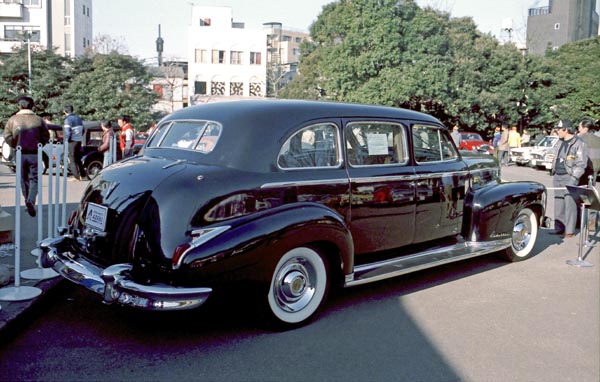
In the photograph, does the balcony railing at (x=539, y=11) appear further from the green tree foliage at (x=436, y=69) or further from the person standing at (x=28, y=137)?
the person standing at (x=28, y=137)

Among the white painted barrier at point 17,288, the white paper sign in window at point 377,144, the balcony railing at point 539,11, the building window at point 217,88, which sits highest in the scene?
the balcony railing at point 539,11

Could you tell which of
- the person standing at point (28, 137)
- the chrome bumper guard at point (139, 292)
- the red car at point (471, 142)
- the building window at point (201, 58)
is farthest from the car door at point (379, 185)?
the building window at point (201, 58)

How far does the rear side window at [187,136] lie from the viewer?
16.9ft

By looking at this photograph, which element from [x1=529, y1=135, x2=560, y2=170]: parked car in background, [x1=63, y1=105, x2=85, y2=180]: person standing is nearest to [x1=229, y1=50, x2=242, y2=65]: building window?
[x1=529, y1=135, x2=560, y2=170]: parked car in background

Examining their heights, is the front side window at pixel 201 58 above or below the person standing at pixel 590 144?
above

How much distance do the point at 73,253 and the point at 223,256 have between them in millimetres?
1652

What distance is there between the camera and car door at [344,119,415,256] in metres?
5.53

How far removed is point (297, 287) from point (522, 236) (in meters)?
4.05

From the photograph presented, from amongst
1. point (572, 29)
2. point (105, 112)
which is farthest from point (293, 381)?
point (572, 29)

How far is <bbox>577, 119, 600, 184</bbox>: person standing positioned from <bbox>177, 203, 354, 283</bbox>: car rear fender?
20.3 feet

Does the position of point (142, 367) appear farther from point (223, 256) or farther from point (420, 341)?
point (420, 341)

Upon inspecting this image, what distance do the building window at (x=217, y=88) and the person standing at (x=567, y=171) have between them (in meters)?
61.1

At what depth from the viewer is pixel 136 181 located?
189 inches

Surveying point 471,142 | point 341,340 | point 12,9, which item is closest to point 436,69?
point 471,142
